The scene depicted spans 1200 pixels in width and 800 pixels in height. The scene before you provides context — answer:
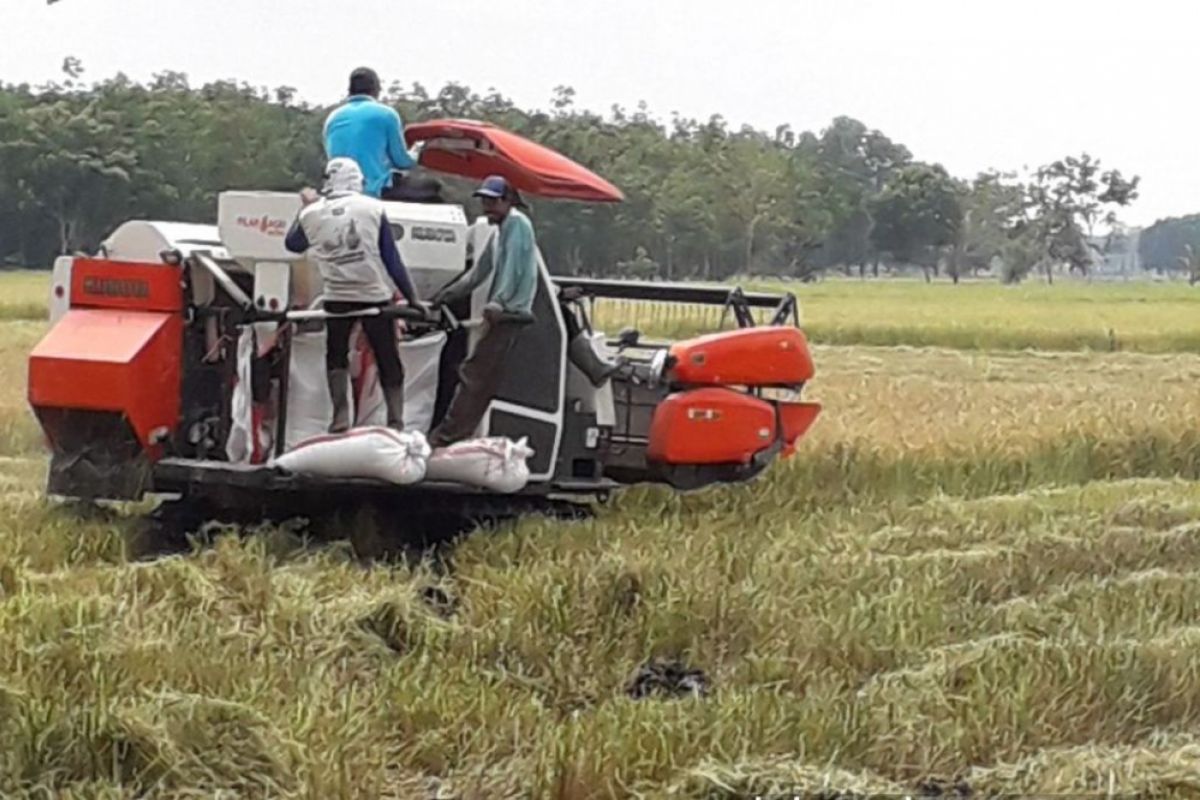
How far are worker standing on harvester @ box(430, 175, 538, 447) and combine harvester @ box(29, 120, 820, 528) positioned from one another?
114 millimetres

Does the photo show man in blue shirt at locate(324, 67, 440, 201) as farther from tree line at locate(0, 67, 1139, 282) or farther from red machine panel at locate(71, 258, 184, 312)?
tree line at locate(0, 67, 1139, 282)

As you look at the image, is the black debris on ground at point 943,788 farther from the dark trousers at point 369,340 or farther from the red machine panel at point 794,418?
the red machine panel at point 794,418

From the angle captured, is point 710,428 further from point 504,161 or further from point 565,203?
point 565,203

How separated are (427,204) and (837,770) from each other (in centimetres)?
379

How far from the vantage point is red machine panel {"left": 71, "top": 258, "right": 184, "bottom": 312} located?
6977mm

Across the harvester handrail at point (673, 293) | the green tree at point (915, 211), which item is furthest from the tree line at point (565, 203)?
the harvester handrail at point (673, 293)

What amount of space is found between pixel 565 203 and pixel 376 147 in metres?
10.9

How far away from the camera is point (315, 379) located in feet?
23.3

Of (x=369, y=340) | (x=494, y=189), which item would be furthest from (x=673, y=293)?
(x=369, y=340)

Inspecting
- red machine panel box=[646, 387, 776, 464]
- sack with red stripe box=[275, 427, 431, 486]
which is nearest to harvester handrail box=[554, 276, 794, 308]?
red machine panel box=[646, 387, 776, 464]

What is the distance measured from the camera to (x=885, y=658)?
570cm

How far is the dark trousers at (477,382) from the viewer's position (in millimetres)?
7230

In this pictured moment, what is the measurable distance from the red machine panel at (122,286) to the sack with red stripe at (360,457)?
2.61 ft

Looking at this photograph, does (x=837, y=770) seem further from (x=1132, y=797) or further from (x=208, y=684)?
(x=208, y=684)
